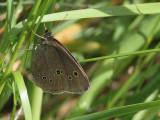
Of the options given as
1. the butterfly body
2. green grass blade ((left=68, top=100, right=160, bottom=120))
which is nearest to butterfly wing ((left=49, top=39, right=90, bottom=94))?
the butterfly body

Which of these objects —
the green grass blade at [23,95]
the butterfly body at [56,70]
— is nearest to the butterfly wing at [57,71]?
the butterfly body at [56,70]

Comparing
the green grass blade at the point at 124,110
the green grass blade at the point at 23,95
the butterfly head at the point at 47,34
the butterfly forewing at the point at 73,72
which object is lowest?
the green grass blade at the point at 124,110

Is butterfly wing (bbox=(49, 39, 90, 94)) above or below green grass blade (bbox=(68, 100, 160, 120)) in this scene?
above

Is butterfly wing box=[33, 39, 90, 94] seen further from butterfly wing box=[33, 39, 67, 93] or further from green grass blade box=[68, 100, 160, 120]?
green grass blade box=[68, 100, 160, 120]

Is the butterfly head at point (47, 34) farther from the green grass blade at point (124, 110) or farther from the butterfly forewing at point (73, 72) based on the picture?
the green grass blade at point (124, 110)

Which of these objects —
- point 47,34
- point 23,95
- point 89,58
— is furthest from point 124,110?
point 89,58

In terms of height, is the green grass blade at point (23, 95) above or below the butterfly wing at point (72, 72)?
below

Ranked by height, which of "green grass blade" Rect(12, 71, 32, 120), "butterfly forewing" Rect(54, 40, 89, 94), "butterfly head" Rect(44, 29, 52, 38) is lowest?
"green grass blade" Rect(12, 71, 32, 120)
